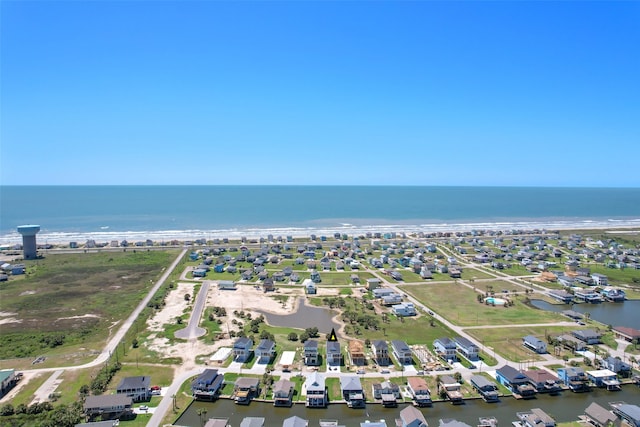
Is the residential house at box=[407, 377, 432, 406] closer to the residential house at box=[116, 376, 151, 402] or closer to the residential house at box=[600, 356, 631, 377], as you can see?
the residential house at box=[600, 356, 631, 377]

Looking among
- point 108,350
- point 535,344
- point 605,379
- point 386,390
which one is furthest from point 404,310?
point 108,350

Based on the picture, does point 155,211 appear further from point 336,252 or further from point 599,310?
point 599,310

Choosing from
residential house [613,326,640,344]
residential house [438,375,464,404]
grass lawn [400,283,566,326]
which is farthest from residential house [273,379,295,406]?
residential house [613,326,640,344]

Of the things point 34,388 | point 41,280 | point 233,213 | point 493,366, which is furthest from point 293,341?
point 233,213

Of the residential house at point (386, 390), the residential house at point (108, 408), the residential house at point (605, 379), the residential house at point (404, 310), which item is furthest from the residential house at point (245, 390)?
the residential house at point (605, 379)

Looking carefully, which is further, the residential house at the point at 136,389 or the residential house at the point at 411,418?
the residential house at the point at 136,389

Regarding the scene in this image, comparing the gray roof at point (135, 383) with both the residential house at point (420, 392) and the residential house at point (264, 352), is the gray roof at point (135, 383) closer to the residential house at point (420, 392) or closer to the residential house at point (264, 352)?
the residential house at point (264, 352)
